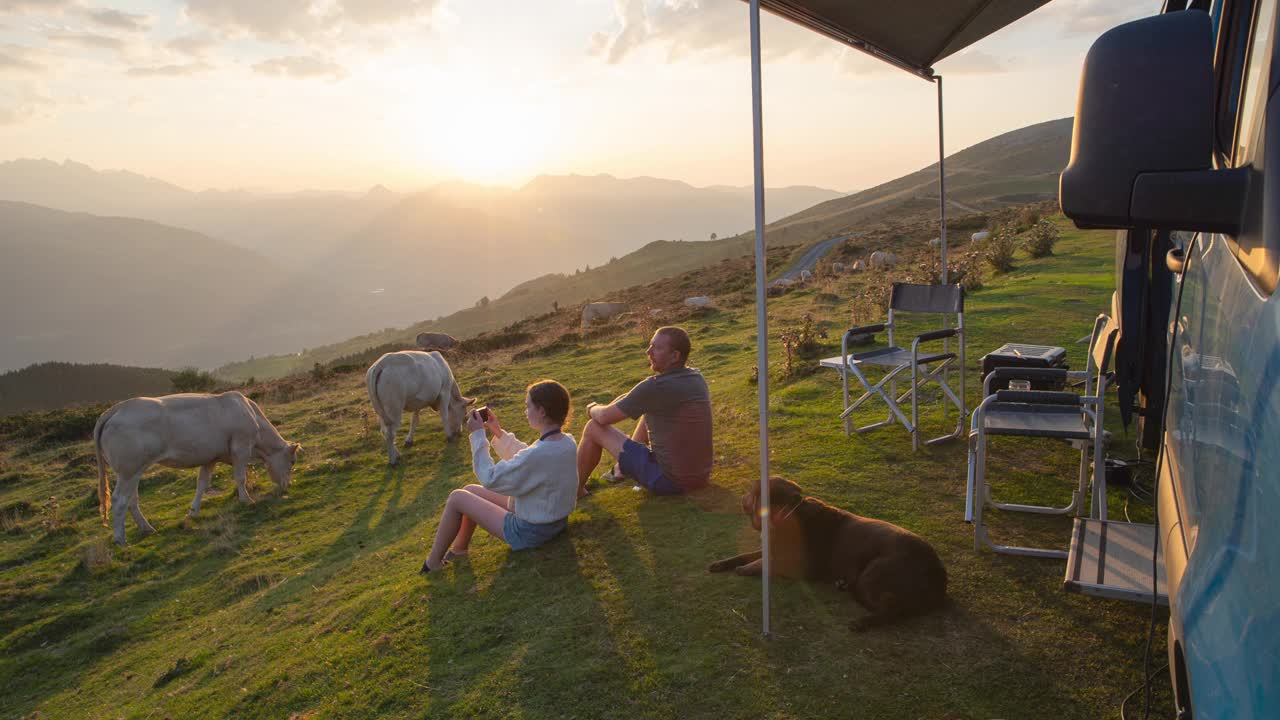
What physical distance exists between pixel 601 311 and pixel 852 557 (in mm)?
24034

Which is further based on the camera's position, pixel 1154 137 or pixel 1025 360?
pixel 1025 360

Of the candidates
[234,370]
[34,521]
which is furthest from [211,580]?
[234,370]

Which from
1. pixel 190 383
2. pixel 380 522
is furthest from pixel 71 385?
pixel 380 522

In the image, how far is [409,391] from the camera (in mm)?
10508

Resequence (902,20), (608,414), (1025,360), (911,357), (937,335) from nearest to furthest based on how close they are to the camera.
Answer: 1. (902,20)
2. (608,414)
3. (1025,360)
4. (937,335)
5. (911,357)

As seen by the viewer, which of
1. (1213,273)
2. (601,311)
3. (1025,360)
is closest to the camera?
(1213,273)

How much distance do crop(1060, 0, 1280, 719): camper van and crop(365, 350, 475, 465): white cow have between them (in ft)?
30.5

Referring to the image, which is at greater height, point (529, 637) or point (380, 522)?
point (529, 637)

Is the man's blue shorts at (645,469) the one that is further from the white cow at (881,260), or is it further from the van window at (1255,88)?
the white cow at (881,260)

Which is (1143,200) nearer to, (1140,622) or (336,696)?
(1140,622)

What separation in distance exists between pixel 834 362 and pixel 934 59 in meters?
2.96

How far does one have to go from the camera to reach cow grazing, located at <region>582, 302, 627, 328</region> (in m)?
26.5

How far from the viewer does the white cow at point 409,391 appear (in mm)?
10281

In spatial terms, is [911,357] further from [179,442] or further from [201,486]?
[201,486]
